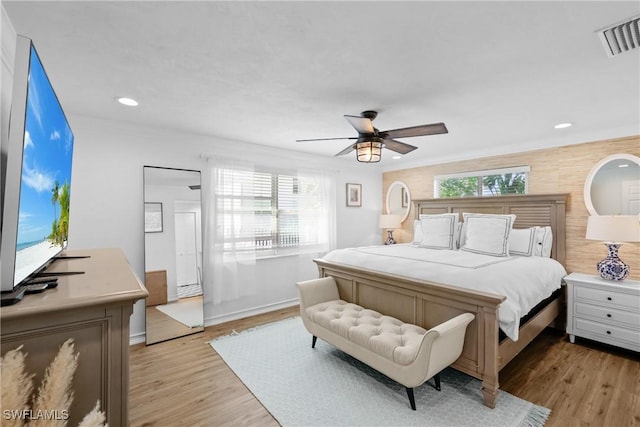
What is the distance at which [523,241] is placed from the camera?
367 cm

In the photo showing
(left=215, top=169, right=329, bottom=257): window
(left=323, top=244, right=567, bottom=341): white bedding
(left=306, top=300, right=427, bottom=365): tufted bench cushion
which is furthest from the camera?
(left=215, top=169, right=329, bottom=257): window

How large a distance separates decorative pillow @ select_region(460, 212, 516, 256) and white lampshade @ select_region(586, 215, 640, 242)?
765 millimetres

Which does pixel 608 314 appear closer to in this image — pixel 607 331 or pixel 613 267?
pixel 607 331

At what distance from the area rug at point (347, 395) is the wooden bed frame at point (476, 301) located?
19cm

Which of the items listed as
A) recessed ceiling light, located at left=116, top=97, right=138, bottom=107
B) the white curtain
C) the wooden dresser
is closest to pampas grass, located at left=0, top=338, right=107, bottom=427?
the wooden dresser

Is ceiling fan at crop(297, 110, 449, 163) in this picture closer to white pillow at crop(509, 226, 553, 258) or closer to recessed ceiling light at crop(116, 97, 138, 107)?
recessed ceiling light at crop(116, 97, 138, 107)

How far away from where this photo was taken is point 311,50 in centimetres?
179

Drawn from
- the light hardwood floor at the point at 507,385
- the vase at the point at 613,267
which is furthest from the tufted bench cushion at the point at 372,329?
the vase at the point at 613,267

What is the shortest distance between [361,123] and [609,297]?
3.10m

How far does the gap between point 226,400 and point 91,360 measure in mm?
1740

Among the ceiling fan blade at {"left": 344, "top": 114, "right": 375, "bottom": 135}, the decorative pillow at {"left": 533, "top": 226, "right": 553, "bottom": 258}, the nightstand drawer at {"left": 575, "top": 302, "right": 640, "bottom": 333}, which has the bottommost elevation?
the nightstand drawer at {"left": 575, "top": 302, "right": 640, "bottom": 333}

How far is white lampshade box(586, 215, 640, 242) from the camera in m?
2.83

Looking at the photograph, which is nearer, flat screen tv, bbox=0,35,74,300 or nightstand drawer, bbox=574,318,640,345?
flat screen tv, bbox=0,35,74,300

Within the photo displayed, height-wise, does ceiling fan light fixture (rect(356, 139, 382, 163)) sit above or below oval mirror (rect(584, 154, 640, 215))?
above
